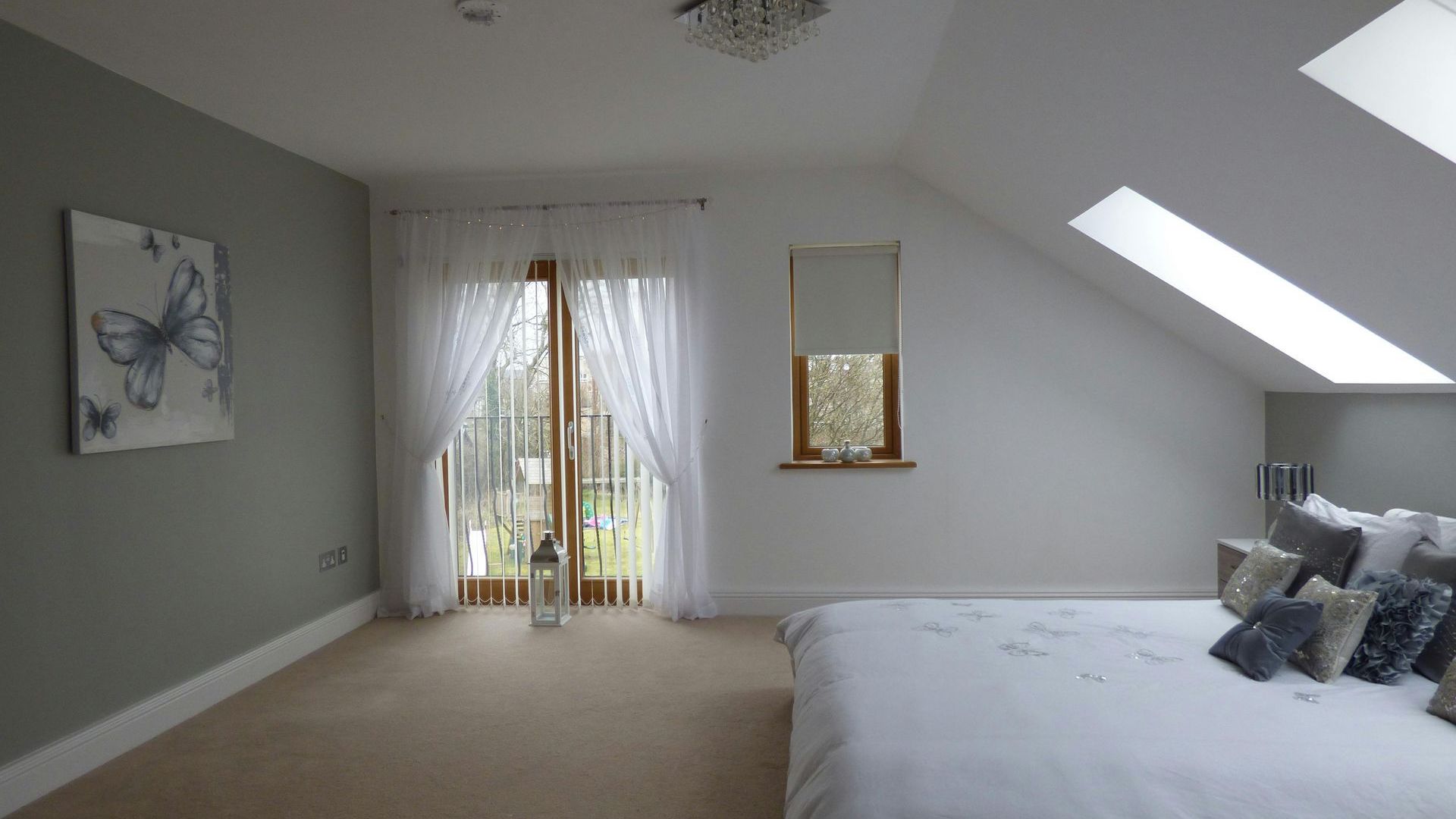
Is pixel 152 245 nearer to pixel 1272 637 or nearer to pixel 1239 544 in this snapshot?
pixel 1272 637

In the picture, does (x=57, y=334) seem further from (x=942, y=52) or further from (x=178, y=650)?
(x=942, y=52)

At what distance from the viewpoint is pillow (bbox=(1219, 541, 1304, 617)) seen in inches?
124

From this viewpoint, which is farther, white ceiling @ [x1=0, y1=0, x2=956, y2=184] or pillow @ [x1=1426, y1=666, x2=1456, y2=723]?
white ceiling @ [x1=0, y1=0, x2=956, y2=184]

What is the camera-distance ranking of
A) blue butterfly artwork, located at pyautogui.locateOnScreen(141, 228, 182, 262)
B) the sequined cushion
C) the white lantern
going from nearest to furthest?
the sequined cushion, blue butterfly artwork, located at pyautogui.locateOnScreen(141, 228, 182, 262), the white lantern

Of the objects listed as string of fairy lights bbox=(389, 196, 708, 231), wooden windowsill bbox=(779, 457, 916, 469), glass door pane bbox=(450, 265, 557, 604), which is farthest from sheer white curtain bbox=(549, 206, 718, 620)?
wooden windowsill bbox=(779, 457, 916, 469)

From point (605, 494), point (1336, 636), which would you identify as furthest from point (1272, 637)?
point (605, 494)

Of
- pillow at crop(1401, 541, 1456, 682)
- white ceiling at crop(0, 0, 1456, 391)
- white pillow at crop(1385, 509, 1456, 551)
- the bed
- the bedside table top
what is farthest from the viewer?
the bedside table top

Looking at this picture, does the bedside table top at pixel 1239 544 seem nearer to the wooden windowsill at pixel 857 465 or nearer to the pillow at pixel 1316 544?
the pillow at pixel 1316 544

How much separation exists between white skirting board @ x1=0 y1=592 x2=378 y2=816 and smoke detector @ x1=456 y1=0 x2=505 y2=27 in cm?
283

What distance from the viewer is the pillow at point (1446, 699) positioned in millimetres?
2287

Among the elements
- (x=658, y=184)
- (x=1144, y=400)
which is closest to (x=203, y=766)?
(x=658, y=184)

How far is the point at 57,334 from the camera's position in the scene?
3.20 m

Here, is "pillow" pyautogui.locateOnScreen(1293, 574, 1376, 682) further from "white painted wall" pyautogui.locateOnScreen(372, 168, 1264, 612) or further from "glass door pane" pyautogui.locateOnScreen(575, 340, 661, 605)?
"glass door pane" pyautogui.locateOnScreen(575, 340, 661, 605)

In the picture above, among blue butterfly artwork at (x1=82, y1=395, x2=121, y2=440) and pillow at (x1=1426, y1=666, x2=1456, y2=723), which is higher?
blue butterfly artwork at (x1=82, y1=395, x2=121, y2=440)
